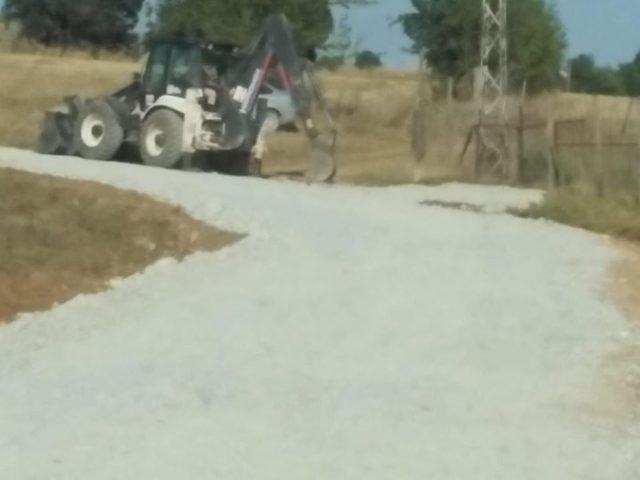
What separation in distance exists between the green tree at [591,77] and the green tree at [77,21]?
80.9ft

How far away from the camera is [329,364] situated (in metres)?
12.6

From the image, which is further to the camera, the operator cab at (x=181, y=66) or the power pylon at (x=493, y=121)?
the power pylon at (x=493, y=121)

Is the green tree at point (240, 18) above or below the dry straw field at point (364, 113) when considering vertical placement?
above

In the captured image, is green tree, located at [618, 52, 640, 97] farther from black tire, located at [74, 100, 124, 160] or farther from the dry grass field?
black tire, located at [74, 100, 124, 160]

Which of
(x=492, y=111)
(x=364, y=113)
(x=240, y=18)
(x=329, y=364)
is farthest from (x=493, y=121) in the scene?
(x=240, y=18)

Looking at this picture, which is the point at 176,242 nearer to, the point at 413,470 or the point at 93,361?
the point at 93,361

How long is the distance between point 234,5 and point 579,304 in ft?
152

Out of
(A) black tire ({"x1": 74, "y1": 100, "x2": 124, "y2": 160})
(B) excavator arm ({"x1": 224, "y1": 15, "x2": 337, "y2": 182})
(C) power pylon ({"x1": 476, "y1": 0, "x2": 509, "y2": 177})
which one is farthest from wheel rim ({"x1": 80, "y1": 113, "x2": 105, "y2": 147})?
(C) power pylon ({"x1": 476, "y1": 0, "x2": 509, "y2": 177})

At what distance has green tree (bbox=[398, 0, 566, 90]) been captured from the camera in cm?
6138

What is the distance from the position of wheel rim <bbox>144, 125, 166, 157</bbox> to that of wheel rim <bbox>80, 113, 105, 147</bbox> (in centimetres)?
127

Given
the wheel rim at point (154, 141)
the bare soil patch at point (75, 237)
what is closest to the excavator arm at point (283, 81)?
the wheel rim at point (154, 141)

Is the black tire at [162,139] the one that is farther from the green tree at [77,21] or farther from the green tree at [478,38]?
the green tree at [77,21]

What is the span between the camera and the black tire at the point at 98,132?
103 ft

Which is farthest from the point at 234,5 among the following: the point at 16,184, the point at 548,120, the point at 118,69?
the point at 16,184
